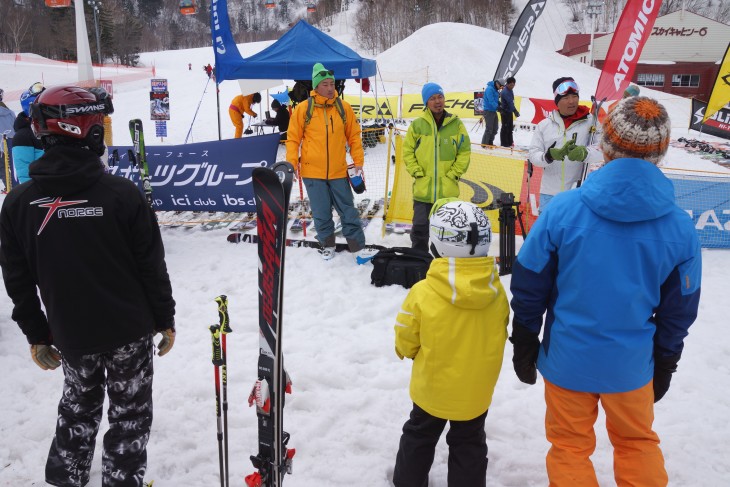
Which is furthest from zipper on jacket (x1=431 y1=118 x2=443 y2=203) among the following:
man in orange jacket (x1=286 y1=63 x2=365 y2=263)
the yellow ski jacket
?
the yellow ski jacket

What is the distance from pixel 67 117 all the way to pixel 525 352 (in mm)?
2095

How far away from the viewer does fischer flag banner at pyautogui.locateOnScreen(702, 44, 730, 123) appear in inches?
436

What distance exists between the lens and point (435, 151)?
527cm

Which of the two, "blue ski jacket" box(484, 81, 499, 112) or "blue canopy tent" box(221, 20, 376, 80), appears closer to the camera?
"blue canopy tent" box(221, 20, 376, 80)

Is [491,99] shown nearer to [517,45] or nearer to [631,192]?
[517,45]

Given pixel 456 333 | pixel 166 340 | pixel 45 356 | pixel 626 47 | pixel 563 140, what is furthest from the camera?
pixel 626 47

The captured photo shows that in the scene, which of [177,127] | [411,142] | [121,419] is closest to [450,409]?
[121,419]

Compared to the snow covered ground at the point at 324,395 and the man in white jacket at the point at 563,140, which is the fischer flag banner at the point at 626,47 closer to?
the man in white jacket at the point at 563,140

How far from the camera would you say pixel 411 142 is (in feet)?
17.7

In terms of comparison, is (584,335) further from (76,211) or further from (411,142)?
(411,142)

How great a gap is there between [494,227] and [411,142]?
2001mm

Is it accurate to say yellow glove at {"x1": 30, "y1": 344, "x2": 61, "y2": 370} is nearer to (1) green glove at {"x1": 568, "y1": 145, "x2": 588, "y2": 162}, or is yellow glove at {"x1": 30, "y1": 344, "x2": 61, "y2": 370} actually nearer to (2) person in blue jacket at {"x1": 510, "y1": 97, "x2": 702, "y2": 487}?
(2) person in blue jacket at {"x1": 510, "y1": 97, "x2": 702, "y2": 487}

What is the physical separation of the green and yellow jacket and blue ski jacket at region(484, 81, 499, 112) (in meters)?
8.99

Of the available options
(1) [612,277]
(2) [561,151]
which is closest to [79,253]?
(1) [612,277]
